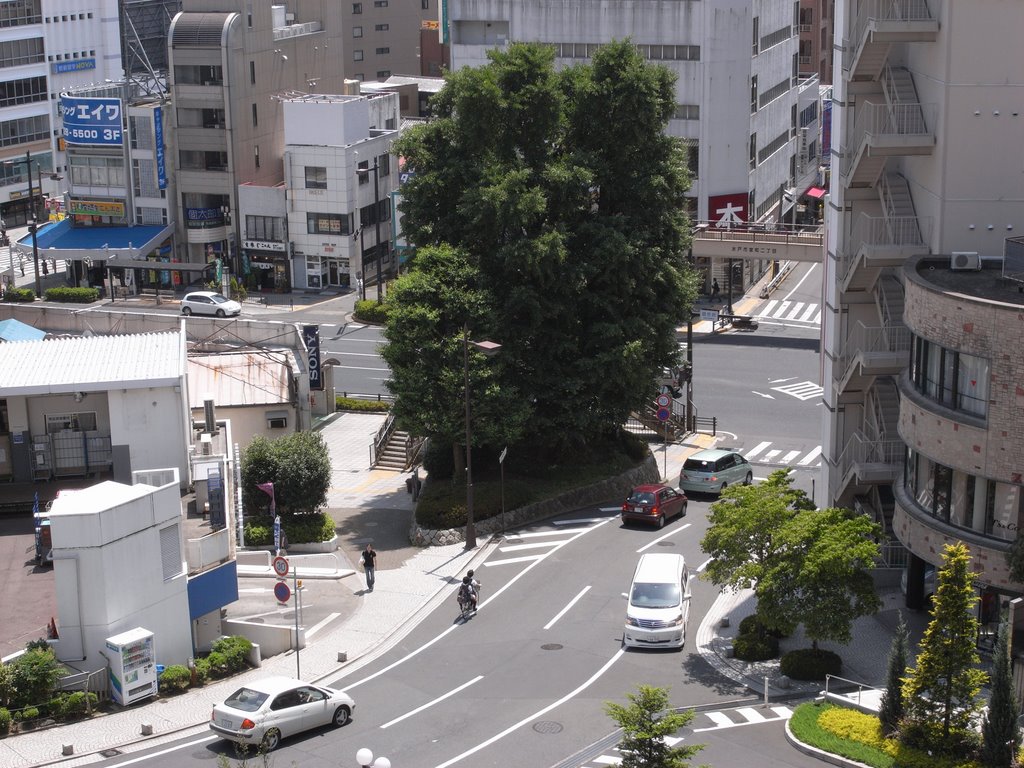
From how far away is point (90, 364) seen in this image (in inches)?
2066

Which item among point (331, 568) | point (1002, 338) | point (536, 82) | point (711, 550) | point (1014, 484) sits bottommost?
point (331, 568)

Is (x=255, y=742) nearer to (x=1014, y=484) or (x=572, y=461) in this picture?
(x=1014, y=484)

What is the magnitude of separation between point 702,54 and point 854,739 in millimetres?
64977

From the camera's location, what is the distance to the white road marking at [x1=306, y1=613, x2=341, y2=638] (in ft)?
152

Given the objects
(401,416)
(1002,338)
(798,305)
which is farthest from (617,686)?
(798,305)

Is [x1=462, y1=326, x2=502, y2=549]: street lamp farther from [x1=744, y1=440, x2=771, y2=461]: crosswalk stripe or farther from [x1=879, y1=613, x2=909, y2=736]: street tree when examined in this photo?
[x1=879, y1=613, x2=909, y2=736]: street tree

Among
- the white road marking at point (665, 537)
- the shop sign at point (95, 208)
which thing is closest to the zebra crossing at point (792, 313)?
the white road marking at point (665, 537)

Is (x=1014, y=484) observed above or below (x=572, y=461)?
above

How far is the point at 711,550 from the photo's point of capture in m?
43.4

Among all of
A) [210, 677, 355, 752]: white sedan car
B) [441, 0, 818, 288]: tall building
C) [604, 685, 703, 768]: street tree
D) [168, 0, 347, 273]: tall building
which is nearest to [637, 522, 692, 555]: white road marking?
[210, 677, 355, 752]: white sedan car

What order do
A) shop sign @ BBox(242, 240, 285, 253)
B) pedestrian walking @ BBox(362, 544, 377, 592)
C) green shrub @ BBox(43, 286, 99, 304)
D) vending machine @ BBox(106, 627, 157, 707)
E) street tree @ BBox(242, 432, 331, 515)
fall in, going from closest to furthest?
vending machine @ BBox(106, 627, 157, 707) < pedestrian walking @ BBox(362, 544, 377, 592) < street tree @ BBox(242, 432, 331, 515) < green shrub @ BBox(43, 286, 99, 304) < shop sign @ BBox(242, 240, 285, 253)

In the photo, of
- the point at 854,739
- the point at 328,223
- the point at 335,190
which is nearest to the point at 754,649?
the point at 854,739

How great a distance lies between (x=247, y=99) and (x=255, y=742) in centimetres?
A: 7269

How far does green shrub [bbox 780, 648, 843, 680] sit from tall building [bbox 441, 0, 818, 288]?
5381 centimetres
